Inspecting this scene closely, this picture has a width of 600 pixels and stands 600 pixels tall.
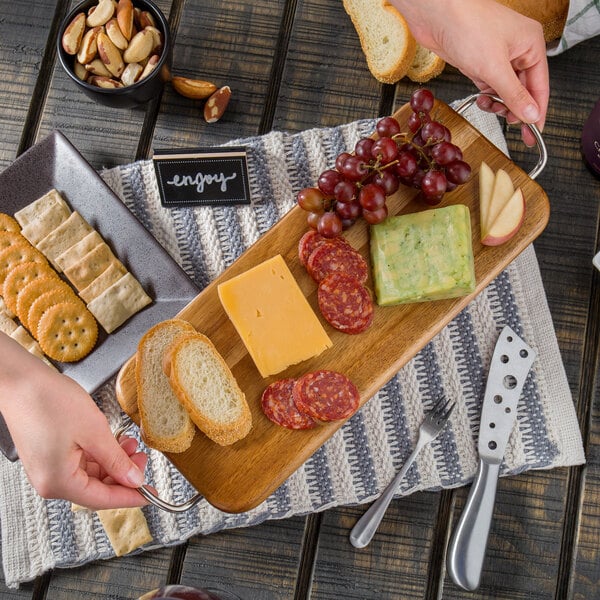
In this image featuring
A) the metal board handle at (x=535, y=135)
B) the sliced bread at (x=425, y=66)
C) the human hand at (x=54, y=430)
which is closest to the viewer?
the human hand at (x=54, y=430)

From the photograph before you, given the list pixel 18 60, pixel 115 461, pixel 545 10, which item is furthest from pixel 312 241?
pixel 18 60

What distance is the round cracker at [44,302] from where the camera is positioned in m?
1.38

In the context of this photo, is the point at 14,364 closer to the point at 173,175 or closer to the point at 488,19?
the point at 173,175

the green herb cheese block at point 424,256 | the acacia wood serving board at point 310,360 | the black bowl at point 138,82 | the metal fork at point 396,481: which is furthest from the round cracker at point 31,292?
the metal fork at point 396,481

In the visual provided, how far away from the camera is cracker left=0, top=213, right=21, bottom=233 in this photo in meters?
1.44

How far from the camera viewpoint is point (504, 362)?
1.42m

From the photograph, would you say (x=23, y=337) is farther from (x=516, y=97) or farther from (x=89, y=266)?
Result: (x=516, y=97)

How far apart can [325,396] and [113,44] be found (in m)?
0.84

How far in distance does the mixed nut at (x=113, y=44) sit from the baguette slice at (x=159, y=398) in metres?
0.56

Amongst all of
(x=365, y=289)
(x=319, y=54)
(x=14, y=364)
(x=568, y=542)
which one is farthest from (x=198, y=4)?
(x=568, y=542)

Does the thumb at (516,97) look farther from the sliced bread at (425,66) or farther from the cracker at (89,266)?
the cracker at (89,266)

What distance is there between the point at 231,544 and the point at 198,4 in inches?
47.6

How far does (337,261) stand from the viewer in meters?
1.22

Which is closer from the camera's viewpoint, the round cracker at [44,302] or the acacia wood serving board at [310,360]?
the acacia wood serving board at [310,360]
